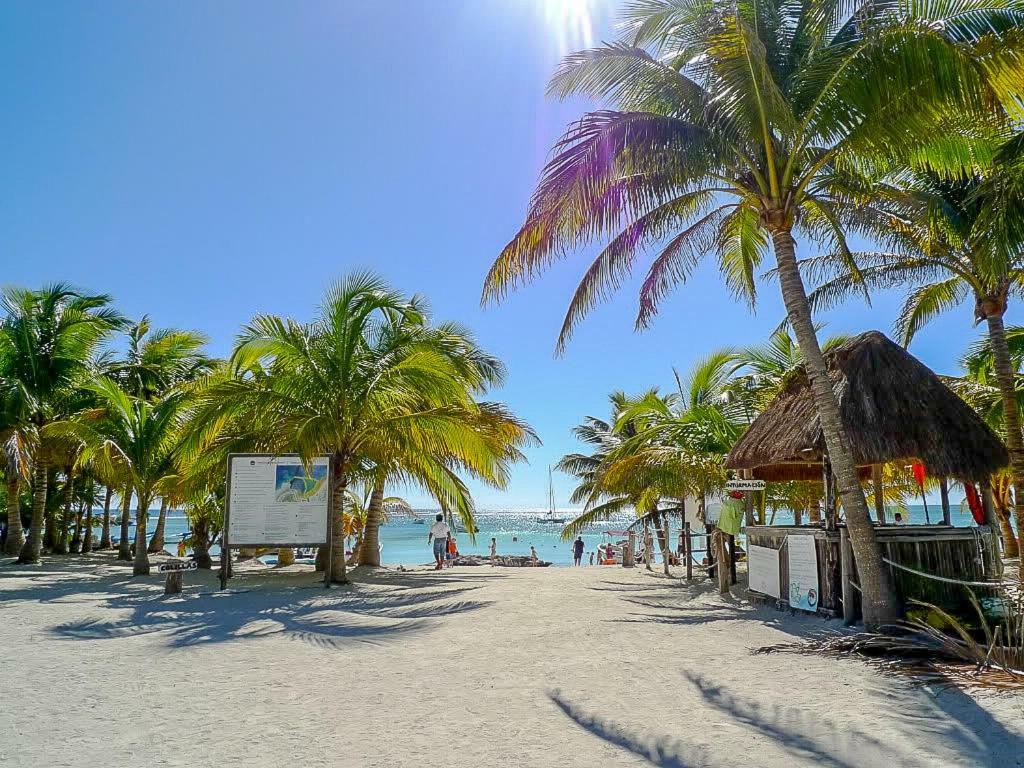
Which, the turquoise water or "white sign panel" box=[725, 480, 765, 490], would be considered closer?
"white sign panel" box=[725, 480, 765, 490]

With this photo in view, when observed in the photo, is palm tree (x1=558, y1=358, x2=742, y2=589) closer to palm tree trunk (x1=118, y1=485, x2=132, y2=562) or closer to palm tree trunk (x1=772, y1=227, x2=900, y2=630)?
palm tree trunk (x1=772, y1=227, x2=900, y2=630)

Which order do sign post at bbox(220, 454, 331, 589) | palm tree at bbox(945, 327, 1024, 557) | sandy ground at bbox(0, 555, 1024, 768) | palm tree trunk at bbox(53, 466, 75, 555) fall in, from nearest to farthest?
sandy ground at bbox(0, 555, 1024, 768) → sign post at bbox(220, 454, 331, 589) → palm tree at bbox(945, 327, 1024, 557) → palm tree trunk at bbox(53, 466, 75, 555)

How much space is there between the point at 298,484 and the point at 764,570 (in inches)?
315

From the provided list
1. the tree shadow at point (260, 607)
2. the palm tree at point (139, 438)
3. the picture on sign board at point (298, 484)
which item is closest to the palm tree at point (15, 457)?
the palm tree at point (139, 438)

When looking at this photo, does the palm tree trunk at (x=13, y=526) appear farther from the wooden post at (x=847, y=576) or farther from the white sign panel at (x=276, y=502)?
the wooden post at (x=847, y=576)

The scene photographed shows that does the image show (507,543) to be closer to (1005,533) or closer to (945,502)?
(1005,533)

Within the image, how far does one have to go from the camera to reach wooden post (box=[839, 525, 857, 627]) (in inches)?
320

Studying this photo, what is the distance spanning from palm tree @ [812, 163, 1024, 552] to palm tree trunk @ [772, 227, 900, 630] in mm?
2532

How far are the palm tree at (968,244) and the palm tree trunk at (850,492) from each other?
2532 mm

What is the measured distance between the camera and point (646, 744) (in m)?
4.18

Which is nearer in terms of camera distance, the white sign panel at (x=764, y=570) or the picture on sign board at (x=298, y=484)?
the white sign panel at (x=764, y=570)

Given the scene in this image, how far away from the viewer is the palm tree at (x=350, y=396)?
41.0 feet

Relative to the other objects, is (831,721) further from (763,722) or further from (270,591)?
(270,591)

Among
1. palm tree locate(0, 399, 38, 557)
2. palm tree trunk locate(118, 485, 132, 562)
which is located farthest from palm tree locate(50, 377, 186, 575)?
palm tree trunk locate(118, 485, 132, 562)
